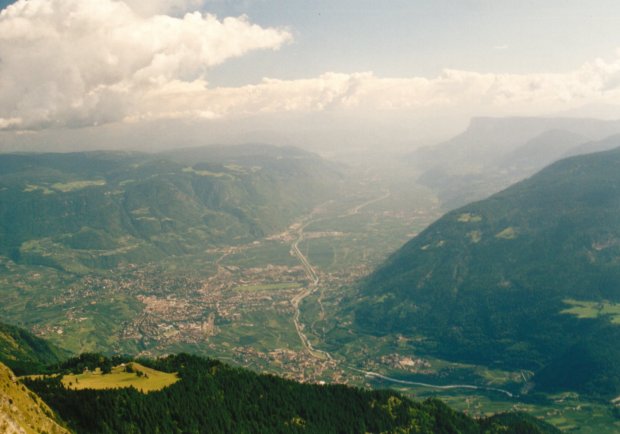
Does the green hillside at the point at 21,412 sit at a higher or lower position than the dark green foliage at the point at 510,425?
higher

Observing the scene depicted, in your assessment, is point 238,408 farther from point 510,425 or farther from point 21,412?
point 510,425

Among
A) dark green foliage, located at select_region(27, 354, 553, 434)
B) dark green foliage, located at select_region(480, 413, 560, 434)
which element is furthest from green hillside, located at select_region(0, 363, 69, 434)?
dark green foliage, located at select_region(480, 413, 560, 434)

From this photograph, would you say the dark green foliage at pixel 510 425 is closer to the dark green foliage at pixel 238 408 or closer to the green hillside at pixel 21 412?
the dark green foliage at pixel 238 408

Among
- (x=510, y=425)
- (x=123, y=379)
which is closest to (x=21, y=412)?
(x=123, y=379)

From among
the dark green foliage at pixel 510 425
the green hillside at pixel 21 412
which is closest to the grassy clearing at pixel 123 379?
the green hillside at pixel 21 412

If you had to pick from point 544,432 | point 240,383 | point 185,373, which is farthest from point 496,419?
point 185,373

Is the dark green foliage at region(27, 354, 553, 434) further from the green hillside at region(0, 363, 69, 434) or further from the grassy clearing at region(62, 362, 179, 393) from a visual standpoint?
the green hillside at region(0, 363, 69, 434)
